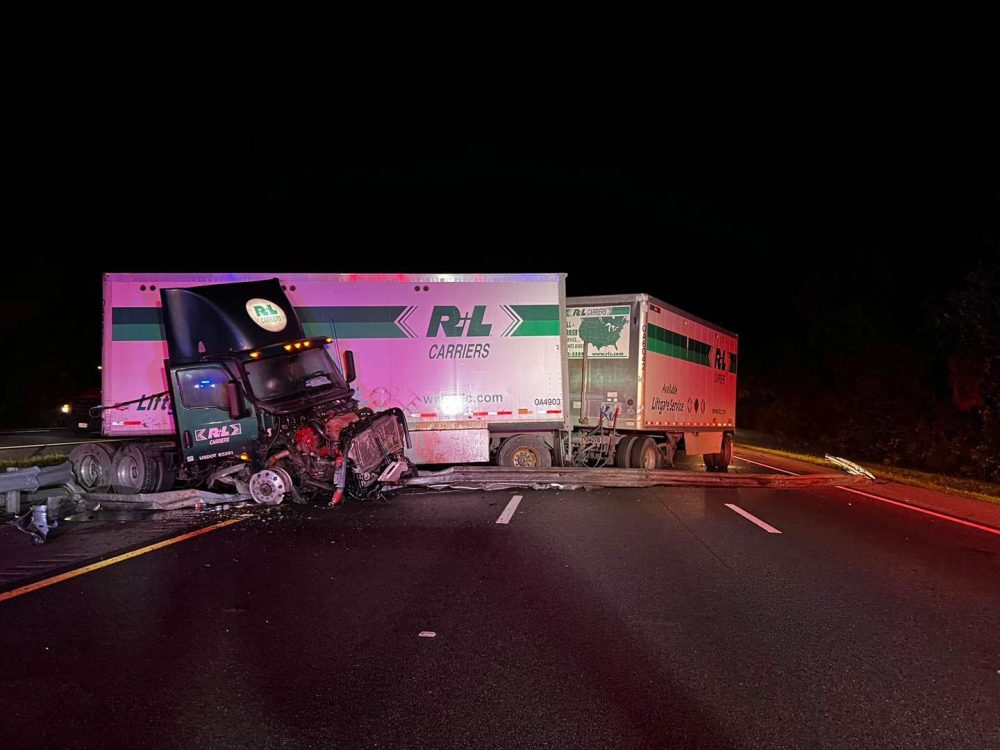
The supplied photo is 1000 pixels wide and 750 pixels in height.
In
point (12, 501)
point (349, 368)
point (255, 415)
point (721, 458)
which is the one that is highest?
point (349, 368)

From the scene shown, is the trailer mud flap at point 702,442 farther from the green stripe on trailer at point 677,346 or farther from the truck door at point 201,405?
the truck door at point 201,405

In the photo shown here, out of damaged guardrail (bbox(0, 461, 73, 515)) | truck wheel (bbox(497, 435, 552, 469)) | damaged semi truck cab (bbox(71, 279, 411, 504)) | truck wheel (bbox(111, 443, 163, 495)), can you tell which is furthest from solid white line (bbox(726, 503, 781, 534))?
damaged guardrail (bbox(0, 461, 73, 515))

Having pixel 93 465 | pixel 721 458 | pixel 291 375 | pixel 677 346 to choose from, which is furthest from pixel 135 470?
pixel 721 458

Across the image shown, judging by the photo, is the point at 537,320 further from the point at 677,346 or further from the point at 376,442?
the point at 677,346

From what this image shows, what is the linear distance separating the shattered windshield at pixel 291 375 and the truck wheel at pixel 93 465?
3.07 metres

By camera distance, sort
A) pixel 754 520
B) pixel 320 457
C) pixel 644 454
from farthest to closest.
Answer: pixel 644 454 → pixel 320 457 → pixel 754 520

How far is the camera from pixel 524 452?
13656 mm

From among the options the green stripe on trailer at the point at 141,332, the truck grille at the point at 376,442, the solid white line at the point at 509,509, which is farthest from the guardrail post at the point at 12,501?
the solid white line at the point at 509,509

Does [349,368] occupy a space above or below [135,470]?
above

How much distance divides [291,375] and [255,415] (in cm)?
79

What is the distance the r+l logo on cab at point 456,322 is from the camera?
1297 centimetres

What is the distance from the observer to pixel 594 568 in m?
6.68

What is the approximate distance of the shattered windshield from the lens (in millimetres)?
10383

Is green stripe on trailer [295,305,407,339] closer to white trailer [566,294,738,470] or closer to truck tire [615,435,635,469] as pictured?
white trailer [566,294,738,470]
